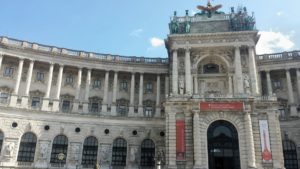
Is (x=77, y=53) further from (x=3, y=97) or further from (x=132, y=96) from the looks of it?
(x=3, y=97)

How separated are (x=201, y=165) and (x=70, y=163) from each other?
1937cm

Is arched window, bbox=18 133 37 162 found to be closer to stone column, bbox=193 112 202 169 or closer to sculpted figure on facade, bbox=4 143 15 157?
sculpted figure on facade, bbox=4 143 15 157

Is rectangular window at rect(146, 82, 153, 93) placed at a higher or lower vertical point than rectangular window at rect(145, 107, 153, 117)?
higher

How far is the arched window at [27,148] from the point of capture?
4306 centimetres

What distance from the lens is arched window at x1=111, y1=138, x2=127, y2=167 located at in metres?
46.1

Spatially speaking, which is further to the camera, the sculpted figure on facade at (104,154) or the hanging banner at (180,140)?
the sculpted figure on facade at (104,154)

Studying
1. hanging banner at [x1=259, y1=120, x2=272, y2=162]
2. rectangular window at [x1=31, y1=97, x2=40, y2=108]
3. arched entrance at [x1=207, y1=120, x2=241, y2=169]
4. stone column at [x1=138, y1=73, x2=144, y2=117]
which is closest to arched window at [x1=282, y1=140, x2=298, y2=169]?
hanging banner at [x1=259, y1=120, x2=272, y2=162]

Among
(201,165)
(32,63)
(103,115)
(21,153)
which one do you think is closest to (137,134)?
(103,115)

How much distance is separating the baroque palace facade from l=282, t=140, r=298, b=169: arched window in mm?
138

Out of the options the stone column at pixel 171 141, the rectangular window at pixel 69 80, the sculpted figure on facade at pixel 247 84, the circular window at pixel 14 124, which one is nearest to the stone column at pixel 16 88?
the circular window at pixel 14 124

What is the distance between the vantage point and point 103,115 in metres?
48.4

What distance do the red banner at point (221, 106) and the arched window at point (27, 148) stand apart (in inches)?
979

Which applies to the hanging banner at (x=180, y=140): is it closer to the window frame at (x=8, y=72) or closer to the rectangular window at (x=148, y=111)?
the rectangular window at (x=148, y=111)

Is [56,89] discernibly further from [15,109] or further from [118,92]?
[118,92]
